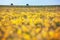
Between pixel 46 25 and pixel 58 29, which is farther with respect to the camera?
pixel 46 25

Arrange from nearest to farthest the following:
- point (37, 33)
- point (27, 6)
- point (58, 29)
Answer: point (37, 33), point (58, 29), point (27, 6)

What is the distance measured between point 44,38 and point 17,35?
0.92 ft

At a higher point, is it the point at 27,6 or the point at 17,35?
the point at 27,6

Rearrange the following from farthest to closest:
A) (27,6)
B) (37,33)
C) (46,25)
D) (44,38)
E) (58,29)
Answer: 1. (27,6)
2. (46,25)
3. (58,29)
4. (37,33)
5. (44,38)

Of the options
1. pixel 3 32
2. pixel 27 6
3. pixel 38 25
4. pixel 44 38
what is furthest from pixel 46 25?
pixel 27 6

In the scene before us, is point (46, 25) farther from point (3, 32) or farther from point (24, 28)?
point (3, 32)

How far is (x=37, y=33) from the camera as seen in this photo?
1313mm

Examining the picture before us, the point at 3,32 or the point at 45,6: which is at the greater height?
the point at 45,6

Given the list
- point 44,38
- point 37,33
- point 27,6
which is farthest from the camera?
point 27,6

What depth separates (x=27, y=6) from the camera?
9.78ft

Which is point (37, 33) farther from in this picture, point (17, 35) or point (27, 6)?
point (27, 6)

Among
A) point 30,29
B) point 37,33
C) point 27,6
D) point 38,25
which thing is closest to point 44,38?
point 37,33

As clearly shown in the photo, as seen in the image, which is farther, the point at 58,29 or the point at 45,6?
the point at 45,6

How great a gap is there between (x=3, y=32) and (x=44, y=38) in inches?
17.6
